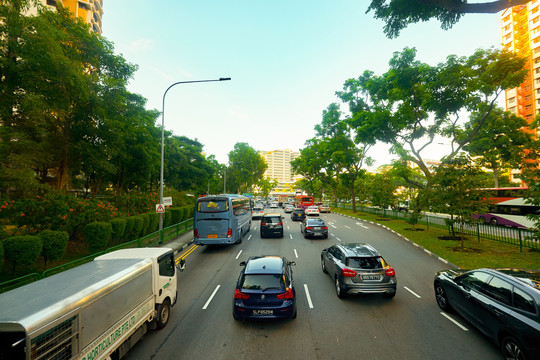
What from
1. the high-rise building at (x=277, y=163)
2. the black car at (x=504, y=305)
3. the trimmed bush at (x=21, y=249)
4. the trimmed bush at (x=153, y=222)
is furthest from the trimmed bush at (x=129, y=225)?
the high-rise building at (x=277, y=163)

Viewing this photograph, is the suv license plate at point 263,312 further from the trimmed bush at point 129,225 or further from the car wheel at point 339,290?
the trimmed bush at point 129,225

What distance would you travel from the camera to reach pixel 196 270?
11.9m

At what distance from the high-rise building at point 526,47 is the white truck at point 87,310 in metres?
71.5

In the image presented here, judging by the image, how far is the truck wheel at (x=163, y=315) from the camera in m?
6.46

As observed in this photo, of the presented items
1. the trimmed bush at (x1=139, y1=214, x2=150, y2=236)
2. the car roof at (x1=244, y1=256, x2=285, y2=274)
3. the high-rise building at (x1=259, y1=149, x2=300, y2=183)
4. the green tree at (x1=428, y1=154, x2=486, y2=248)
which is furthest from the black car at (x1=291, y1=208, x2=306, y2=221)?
the high-rise building at (x1=259, y1=149, x2=300, y2=183)

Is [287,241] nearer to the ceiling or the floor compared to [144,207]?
nearer to the floor

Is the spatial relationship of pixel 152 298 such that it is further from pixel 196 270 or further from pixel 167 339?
pixel 196 270

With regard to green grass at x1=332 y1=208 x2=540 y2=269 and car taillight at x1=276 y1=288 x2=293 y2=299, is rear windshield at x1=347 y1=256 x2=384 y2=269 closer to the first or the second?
car taillight at x1=276 y1=288 x2=293 y2=299

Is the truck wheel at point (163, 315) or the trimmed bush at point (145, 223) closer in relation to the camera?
the truck wheel at point (163, 315)

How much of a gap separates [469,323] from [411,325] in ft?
Result: 4.79

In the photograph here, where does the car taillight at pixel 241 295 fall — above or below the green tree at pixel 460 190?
below

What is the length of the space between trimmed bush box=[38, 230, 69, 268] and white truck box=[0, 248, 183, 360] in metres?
6.04

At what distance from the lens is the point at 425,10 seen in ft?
35.3

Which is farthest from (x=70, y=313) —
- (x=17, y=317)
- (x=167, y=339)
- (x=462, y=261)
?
(x=462, y=261)
